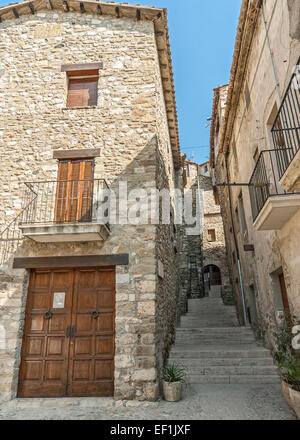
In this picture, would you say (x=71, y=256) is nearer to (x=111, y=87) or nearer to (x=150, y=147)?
(x=150, y=147)

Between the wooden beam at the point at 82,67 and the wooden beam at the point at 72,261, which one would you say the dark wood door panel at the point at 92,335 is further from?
the wooden beam at the point at 82,67

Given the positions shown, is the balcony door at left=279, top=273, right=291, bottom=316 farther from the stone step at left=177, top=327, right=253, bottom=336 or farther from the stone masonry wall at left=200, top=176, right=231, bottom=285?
the stone masonry wall at left=200, top=176, right=231, bottom=285

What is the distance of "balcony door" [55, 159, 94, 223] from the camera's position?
22.8 ft

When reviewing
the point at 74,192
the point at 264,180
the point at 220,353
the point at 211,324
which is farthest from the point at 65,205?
the point at 211,324

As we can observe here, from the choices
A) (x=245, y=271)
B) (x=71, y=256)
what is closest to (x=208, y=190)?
(x=245, y=271)

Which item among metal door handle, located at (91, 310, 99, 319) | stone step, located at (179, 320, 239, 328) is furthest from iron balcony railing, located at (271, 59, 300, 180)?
stone step, located at (179, 320, 239, 328)

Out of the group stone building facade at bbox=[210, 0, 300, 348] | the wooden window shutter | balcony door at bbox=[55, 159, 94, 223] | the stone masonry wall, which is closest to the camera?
stone building facade at bbox=[210, 0, 300, 348]

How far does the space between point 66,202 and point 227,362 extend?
5.35 meters

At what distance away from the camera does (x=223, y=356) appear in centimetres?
751

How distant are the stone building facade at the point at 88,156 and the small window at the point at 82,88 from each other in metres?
0.10

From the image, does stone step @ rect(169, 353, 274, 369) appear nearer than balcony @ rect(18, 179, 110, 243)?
No

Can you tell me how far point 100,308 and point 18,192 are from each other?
341 cm

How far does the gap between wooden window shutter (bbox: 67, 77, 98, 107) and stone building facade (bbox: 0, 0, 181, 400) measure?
161 millimetres

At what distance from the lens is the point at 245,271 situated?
412 inches
